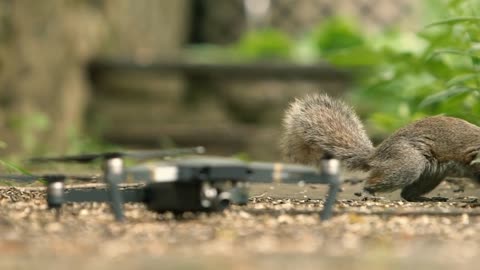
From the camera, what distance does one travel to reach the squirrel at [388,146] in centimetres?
528

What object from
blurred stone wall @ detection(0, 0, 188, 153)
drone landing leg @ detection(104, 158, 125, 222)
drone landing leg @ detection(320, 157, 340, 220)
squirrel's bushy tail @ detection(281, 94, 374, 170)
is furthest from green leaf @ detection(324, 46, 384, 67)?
drone landing leg @ detection(104, 158, 125, 222)

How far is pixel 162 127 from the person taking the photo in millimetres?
10023

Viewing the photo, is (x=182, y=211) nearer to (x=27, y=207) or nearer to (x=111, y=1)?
(x=27, y=207)

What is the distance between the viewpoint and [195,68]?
10266 millimetres

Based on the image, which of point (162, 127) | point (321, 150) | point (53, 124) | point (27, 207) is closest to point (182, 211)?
point (27, 207)

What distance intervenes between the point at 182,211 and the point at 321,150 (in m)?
1.58

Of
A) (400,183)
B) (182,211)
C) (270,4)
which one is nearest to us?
(182,211)

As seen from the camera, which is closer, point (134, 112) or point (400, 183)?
point (400, 183)

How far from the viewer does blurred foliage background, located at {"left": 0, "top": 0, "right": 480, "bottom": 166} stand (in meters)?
7.71

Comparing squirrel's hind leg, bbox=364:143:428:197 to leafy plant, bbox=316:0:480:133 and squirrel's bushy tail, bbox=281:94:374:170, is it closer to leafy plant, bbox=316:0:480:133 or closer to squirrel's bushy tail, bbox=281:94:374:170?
squirrel's bushy tail, bbox=281:94:374:170

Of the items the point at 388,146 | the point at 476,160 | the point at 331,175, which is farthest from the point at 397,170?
the point at 331,175

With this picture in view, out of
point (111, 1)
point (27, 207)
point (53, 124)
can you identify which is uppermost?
point (111, 1)

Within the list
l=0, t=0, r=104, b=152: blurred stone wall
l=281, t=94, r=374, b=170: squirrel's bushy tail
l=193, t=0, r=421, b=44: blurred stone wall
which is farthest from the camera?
l=193, t=0, r=421, b=44: blurred stone wall

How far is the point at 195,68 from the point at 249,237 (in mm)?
6880
